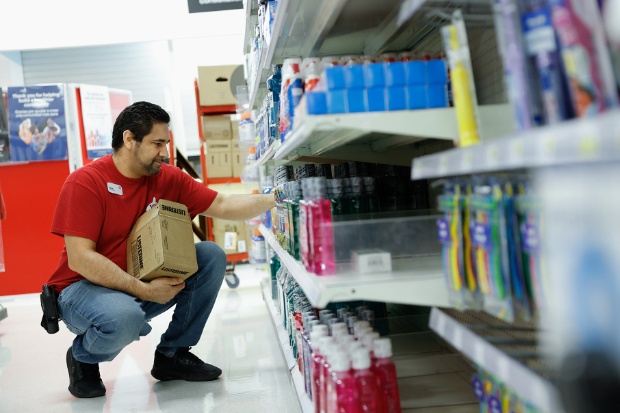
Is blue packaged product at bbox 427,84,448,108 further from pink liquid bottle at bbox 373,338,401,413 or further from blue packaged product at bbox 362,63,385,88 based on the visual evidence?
pink liquid bottle at bbox 373,338,401,413

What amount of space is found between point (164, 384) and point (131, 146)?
3.85ft

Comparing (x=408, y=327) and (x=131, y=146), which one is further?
(x=131, y=146)

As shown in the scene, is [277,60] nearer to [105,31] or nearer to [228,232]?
[228,232]

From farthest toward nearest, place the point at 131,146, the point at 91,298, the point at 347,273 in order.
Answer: the point at 131,146
the point at 91,298
the point at 347,273

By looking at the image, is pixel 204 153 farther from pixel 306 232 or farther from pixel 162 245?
pixel 306 232

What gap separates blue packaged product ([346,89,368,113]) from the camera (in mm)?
1672

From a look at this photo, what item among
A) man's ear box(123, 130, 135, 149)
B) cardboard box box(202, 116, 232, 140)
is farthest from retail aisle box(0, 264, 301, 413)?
cardboard box box(202, 116, 232, 140)

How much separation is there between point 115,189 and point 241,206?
2.24 feet

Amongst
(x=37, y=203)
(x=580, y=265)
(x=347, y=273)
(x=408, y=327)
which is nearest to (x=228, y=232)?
(x=37, y=203)

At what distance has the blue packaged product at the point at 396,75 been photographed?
1678 mm

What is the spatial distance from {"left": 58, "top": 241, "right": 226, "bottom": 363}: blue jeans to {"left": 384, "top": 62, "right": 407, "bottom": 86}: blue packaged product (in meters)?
1.79

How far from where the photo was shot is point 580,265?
2.50ft

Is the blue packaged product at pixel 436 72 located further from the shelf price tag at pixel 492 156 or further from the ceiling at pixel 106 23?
the ceiling at pixel 106 23

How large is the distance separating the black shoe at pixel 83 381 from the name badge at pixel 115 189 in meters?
0.80
